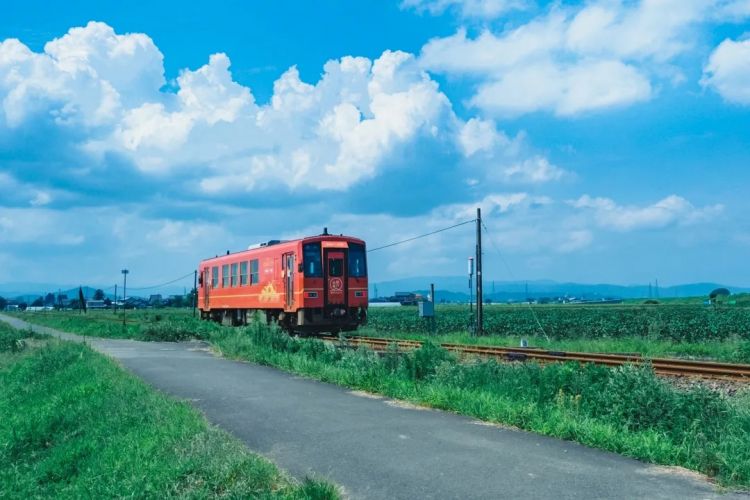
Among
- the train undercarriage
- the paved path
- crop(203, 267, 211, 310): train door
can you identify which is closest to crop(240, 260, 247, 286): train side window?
the train undercarriage

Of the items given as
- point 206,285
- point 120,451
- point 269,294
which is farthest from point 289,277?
point 120,451

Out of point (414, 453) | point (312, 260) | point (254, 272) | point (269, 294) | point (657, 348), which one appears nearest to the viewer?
point (414, 453)

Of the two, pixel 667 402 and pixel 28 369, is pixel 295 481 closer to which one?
pixel 667 402

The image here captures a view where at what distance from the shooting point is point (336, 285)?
24391 mm

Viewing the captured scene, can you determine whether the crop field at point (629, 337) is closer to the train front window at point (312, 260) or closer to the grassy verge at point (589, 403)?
the train front window at point (312, 260)

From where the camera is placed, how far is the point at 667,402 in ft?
27.8

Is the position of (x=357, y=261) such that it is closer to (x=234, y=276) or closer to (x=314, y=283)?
(x=314, y=283)

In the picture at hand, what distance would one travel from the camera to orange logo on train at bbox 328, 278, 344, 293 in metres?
24.3

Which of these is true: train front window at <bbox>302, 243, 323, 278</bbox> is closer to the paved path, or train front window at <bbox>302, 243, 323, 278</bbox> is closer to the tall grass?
the tall grass

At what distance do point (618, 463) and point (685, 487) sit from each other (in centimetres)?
90

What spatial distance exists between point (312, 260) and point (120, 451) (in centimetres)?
1635

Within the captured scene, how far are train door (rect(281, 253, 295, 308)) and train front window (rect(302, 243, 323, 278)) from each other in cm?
70

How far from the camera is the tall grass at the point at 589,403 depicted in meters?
6.87

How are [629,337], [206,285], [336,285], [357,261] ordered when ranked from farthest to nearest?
[206,285] → [629,337] → [357,261] → [336,285]
